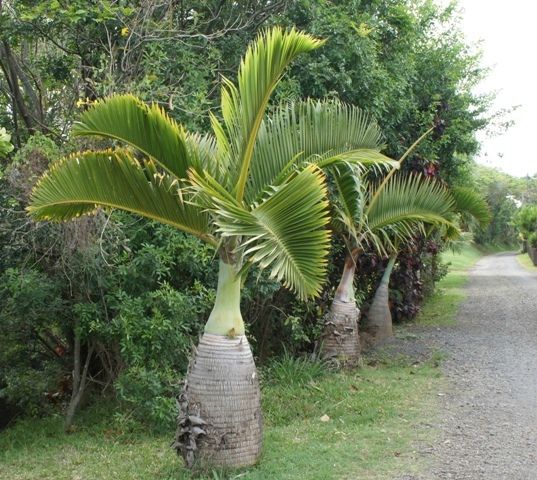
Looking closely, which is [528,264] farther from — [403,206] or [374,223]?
[374,223]

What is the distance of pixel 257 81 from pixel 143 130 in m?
0.87

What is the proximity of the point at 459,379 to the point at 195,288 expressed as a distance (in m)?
3.56

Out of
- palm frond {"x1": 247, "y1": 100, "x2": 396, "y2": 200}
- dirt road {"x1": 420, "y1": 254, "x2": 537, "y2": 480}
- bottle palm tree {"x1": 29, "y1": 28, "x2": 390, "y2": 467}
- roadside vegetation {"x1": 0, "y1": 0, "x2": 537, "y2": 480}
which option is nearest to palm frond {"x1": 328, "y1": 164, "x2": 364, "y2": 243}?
roadside vegetation {"x1": 0, "y1": 0, "x2": 537, "y2": 480}

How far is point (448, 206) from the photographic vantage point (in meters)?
9.38

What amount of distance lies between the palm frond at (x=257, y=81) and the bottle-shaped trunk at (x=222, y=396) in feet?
2.87

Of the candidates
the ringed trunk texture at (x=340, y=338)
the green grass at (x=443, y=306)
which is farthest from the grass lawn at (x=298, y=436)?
the green grass at (x=443, y=306)

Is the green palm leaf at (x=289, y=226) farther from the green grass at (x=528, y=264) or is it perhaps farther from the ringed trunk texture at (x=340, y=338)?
the green grass at (x=528, y=264)

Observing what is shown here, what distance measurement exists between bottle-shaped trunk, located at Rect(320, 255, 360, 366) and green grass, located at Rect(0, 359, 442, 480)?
14.0 inches

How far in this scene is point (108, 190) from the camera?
4.69m

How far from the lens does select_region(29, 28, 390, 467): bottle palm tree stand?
4.26 metres

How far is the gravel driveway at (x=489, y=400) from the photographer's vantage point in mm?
5082

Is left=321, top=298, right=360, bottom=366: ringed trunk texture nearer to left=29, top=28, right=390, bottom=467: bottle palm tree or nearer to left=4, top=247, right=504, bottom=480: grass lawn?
left=4, top=247, right=504, bottom=480: grass lawn

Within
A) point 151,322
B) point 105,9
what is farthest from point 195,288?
point 105,9

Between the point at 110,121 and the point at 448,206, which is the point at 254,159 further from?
the point at 448,206
